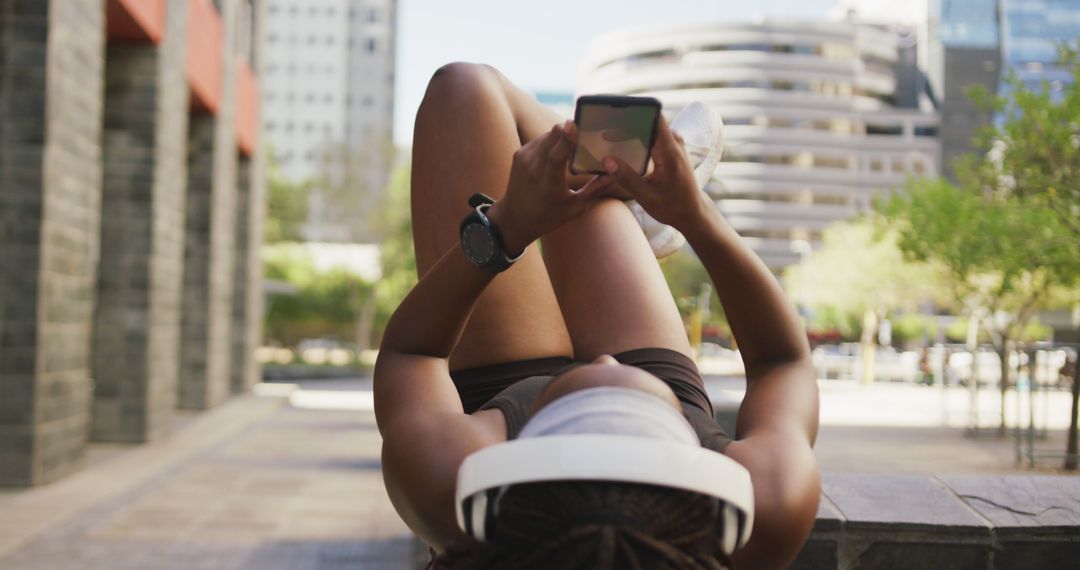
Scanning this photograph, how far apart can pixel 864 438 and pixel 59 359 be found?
11136 mm

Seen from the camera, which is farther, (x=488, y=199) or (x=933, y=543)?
(x=933, y=543)

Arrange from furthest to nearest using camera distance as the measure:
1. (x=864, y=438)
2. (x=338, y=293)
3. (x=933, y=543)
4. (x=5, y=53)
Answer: (x=338, y=293)
(x=864, y=438)
(x=5, y=53)
(x=933, y=543)

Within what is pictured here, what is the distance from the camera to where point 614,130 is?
1.24m

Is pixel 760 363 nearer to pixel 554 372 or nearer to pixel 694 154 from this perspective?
pixel 554 372

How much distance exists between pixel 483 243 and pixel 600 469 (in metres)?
0.41

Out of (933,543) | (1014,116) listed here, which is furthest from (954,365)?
(933,543)

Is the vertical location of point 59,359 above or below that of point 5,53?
below

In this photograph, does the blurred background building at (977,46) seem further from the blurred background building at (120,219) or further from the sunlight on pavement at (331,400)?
the blurred background building at (120,219)

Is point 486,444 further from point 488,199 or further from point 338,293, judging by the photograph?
point 338,293

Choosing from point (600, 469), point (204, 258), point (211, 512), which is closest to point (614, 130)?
point (600, 469)

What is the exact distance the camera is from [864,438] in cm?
1566

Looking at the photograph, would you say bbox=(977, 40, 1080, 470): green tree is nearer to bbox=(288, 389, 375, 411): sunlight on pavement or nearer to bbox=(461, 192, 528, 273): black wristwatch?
bbox=(288, 389, 375, 411): sunlight on pavement

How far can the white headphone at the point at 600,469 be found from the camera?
104 centimetres

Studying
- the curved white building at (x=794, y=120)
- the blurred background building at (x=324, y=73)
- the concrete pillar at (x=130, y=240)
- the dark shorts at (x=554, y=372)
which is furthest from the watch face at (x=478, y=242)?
the blurred background building at (x=324, y=73)
